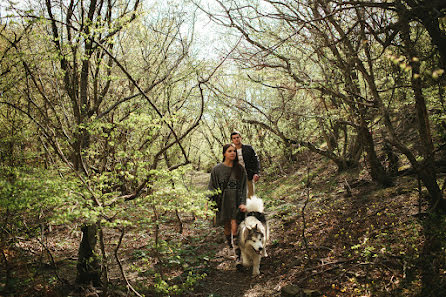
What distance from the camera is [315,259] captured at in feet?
14.7

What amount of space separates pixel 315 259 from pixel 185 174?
2.71 meters

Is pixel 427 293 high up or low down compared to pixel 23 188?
down

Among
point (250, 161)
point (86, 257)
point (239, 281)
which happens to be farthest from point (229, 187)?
point (86, 257)

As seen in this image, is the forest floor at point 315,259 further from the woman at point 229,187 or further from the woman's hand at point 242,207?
the woman's hand at point 242,207

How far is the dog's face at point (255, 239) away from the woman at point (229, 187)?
2.33 ft

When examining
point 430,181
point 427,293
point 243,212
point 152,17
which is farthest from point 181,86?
point 427,293

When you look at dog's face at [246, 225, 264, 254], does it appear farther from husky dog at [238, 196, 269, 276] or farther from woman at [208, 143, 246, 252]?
woman at [208, 143, 246, 252]

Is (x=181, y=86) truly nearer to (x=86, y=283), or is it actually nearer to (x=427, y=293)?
(x=86, y=283)

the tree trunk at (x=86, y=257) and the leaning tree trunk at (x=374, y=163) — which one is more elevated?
the leaning tree trunk at (x=374, y=163)

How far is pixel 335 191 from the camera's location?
27.5 ft

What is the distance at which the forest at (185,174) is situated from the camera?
3.24 meters

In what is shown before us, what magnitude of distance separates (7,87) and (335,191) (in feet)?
27.8

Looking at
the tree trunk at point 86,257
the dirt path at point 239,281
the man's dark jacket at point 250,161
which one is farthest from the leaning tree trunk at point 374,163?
the tree trunk at point 86,257

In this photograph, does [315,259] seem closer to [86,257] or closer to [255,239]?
[255,239]
